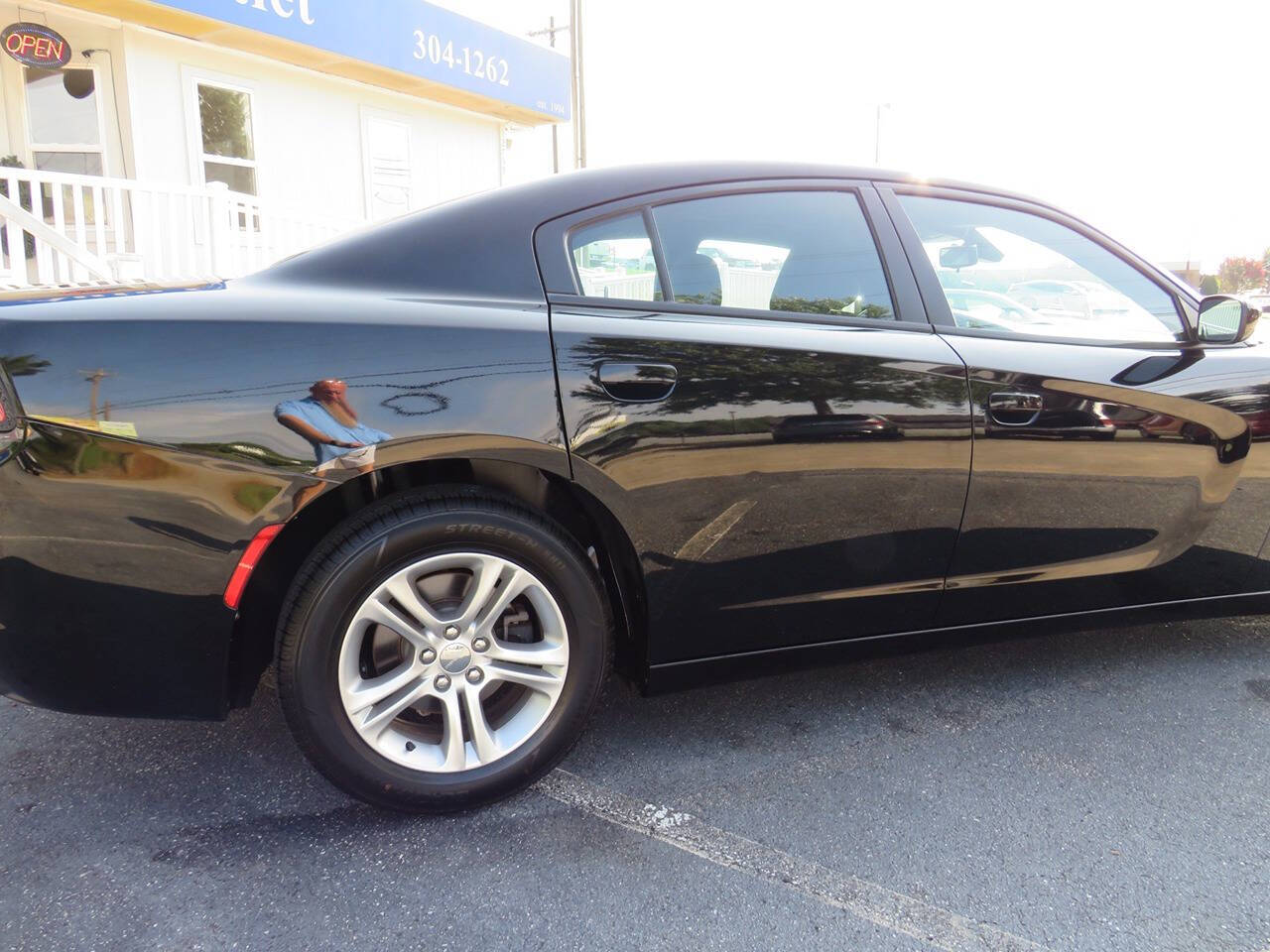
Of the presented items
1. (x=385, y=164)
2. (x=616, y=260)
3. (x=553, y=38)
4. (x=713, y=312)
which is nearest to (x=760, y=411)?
(x=713, y=312)

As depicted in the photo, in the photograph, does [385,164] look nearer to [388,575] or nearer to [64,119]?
[64,119]

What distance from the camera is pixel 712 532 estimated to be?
2.14 metres

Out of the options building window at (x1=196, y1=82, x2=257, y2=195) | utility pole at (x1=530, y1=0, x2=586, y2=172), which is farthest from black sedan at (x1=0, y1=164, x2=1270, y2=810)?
utility pole at (x1=530, y1=0, x2=586, y2=172)

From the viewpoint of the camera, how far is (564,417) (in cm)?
197

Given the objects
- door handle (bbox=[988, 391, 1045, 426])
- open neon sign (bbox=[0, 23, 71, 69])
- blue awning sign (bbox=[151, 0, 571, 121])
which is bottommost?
door handle (bbox=[988, 391, 1045, 426])

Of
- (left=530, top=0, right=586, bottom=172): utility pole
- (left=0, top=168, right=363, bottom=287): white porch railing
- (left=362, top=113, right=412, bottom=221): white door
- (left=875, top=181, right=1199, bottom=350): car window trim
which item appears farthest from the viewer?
(left=530, top=0, right=586, bottom=172): utility pole

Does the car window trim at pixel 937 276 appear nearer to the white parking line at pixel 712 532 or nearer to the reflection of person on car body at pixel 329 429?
the white parking line at pixel 712 532

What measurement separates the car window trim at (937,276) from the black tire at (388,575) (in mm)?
1185

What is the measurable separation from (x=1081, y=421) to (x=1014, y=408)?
21cm

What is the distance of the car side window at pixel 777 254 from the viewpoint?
2.26 metres

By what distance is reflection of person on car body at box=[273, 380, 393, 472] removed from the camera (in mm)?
1816

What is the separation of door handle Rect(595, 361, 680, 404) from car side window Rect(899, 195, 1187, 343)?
2.98 ft

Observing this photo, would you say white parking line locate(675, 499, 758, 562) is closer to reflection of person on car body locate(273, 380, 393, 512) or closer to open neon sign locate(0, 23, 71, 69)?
reflection of person on car body locate(273, 380, 393, 512)

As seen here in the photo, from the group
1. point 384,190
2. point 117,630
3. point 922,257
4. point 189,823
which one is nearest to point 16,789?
point 189,823
